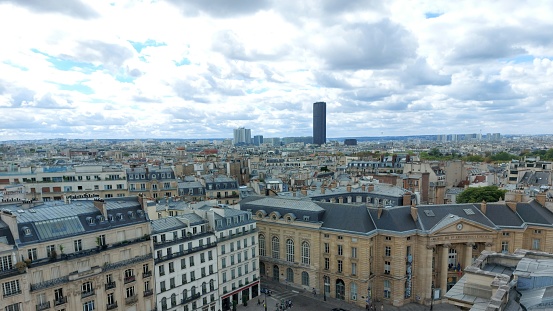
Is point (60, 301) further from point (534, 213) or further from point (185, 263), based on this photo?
point (534, 213)

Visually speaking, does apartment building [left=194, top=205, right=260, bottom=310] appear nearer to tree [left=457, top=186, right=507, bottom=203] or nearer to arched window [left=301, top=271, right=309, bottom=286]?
arched window [left=301, top=271, right=309, bottom=286]

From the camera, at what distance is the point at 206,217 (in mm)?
60719

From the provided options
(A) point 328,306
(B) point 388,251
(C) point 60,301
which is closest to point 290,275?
(A) point 328,306

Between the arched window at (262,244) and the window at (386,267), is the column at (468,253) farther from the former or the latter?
the arched window at (262,244)

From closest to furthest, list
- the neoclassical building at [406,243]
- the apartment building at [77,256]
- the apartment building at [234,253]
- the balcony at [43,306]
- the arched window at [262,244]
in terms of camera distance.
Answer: the apartment building at [77,256]
the balcony at [43,306]
the apartment building at [234,253]
the neoclassical building at [406,243]
the arched window at [262,244]

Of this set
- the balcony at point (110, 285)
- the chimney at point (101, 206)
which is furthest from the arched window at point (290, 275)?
the chimney at point (101, 206)

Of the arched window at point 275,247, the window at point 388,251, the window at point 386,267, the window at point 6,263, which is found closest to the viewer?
the window at point 6,263

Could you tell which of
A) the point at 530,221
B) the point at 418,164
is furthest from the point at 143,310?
the point at 418,164

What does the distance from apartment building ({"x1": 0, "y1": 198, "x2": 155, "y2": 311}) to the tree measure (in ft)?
262

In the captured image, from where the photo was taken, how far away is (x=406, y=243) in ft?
207

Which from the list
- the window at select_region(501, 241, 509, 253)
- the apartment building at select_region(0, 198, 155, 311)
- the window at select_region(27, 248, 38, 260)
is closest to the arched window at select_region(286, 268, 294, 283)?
the apartment building at select_region(0, 198, 155, 311)

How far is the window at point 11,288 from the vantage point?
3847 centimetres

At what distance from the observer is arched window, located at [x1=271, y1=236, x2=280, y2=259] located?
7388cm

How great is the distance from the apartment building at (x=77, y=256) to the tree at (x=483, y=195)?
8000 cm
